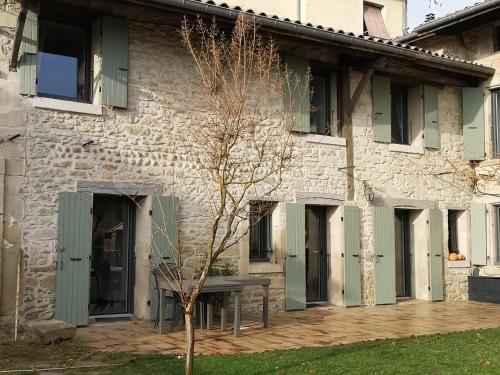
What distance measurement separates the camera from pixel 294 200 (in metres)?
9.73

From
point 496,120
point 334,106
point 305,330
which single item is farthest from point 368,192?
point 305,330

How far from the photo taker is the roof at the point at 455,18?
36.0 ft

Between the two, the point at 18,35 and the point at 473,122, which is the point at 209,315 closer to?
the point at 18,35

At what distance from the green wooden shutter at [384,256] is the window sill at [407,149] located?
117 cm

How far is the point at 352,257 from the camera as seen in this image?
1020 cm

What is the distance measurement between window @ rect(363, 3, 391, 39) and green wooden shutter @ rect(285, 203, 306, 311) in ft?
23.9

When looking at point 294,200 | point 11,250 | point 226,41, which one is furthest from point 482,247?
point 11,250

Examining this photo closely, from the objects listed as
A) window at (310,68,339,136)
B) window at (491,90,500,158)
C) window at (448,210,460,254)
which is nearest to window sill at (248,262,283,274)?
window at (310,68,339,136)

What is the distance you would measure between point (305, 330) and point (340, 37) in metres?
4.65

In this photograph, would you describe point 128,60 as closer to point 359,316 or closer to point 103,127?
point 103,127

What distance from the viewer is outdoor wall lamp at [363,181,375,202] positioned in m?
10.5

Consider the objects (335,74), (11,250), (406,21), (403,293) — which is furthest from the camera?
(406,21)

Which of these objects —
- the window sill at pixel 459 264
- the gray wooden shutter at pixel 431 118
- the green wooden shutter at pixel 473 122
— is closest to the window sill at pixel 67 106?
the gray wooden shutter at pixel 431 118

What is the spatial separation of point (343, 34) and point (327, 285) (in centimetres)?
425
